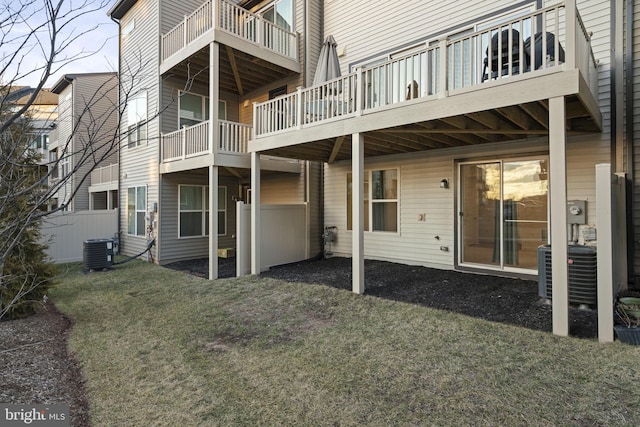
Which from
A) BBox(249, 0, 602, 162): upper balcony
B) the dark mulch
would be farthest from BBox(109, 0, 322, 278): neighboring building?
the dark mulch

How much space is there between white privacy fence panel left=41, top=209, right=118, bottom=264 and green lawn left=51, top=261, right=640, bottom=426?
7.15m

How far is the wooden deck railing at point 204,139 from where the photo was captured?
29.2 feet

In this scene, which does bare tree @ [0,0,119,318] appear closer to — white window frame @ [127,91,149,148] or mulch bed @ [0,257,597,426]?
mulch bed @ [0,257,597,426]

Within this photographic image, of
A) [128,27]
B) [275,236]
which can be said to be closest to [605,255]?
[275,236]

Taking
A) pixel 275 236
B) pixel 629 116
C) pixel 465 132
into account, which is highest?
pixel 629 116

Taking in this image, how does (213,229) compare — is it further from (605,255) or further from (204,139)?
(605,255)

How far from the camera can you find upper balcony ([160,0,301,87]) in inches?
344

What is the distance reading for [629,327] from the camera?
3.87 metres

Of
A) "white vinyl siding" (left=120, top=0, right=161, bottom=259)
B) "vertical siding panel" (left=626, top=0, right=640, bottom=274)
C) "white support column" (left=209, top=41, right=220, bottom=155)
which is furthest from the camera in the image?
"white vinyl siding" (left=120, top=0, right=161, bottom=259)

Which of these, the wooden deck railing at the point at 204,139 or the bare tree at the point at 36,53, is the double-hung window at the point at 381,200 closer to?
the wooden deck railing at the point at 204,139

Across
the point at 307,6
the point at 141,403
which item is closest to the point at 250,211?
the point at 141,403

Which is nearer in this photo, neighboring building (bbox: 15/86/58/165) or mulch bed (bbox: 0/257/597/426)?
neighboring building (bbox: 15/86/58/165)

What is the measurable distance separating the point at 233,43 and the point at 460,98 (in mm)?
6132

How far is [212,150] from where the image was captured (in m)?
8.56
